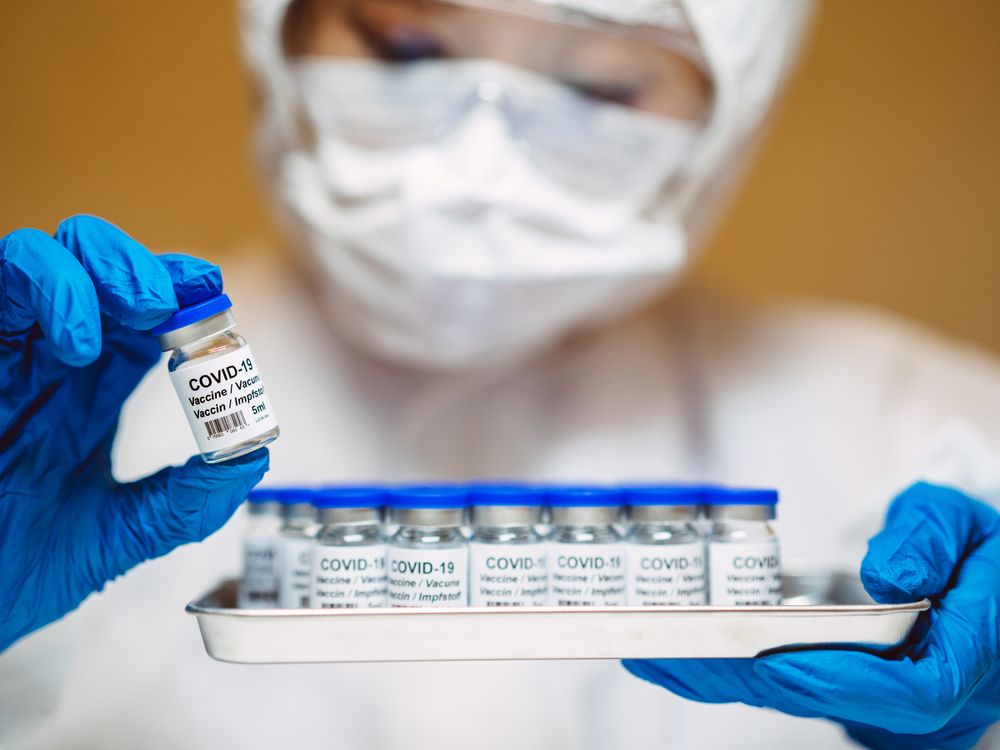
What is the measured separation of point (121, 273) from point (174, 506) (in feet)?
0.68

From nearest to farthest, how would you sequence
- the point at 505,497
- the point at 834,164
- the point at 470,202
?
the point at 505,497 < the point at 470,202 < the point at 834,164

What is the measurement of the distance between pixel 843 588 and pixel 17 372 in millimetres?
766

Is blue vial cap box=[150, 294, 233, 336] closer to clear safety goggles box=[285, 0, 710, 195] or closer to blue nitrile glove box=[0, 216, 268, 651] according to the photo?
blue nitrile glove box=[0, 216, 268, 651]

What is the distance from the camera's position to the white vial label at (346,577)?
75 centimetres

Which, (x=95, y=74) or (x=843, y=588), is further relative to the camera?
(x=95, y=74)

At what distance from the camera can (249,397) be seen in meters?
0.70

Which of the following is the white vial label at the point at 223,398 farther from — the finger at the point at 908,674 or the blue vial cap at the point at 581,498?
the finger at the point at 908,674

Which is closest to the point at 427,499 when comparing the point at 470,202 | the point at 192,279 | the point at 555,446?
the point at 192,279

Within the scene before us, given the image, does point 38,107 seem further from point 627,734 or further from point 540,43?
point 627,734

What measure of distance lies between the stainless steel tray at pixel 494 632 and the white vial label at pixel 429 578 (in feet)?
0.15

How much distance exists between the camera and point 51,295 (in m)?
0.68

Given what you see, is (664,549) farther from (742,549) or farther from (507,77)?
(507,77)

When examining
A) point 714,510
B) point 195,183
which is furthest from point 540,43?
point 195,183

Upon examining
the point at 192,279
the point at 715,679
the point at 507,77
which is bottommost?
the point at 715,679
